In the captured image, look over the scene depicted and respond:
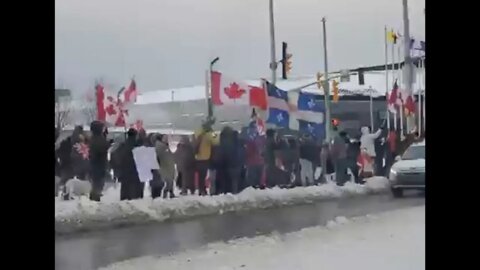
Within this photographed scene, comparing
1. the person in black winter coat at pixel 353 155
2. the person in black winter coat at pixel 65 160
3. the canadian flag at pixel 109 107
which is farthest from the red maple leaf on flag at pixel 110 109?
the person in black winter coat at pixel 353 155

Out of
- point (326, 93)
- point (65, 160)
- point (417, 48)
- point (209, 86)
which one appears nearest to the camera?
point (65, 160)

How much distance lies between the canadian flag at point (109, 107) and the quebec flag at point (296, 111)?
0.55m

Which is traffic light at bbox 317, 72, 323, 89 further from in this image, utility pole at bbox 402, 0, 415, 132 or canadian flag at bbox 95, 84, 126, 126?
canadian flag at bbox 95, 84, 126, 126

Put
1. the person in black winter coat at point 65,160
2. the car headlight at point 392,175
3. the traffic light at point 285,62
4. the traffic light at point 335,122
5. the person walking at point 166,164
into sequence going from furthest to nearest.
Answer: the car headlight at point 392,175 → the traffic light at point 335,122 → the traffic light at point 285,62 → the person walking at point 166,164 → the person in black winter coat at point 65,160

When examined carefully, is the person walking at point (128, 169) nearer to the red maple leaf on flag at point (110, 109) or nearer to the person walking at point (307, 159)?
the red maple leaf on flag at point (110, 109)

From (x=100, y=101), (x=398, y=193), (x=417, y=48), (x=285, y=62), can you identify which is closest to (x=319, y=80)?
(x=285, y=62)

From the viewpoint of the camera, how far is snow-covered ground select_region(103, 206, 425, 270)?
235 cm

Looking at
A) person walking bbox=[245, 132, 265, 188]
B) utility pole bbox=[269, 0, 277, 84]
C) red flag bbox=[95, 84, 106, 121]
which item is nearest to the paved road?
person walking bbox=[245, 132, 265, 188]

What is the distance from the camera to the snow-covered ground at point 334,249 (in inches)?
92.5

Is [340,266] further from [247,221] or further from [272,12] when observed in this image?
[272,12]

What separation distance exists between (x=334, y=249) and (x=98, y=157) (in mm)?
953

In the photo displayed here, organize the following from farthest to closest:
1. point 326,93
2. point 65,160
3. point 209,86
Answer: point 326,93 < point 209,86 < point 65,160

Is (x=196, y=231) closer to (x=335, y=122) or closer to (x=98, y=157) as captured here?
(x=98, y=157)

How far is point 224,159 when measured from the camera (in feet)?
7.78
